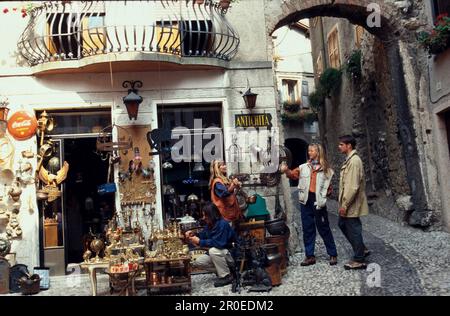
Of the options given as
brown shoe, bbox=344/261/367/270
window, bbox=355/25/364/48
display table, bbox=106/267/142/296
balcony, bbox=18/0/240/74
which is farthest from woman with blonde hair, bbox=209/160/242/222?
window, bbox=355/25/364/48

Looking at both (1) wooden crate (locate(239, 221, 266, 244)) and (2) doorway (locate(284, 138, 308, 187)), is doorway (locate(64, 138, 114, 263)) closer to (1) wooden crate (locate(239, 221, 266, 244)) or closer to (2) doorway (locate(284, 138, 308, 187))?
(1) wooden crate (locate(239, 221, 266, 244))

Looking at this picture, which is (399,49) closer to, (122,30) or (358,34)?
(358,34)

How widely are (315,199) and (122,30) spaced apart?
4.14 m

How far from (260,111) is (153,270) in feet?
11.0

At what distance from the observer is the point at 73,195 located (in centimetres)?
821

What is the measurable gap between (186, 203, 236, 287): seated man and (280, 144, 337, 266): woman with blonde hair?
127 cm

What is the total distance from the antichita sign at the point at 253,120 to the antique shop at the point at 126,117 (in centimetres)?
2

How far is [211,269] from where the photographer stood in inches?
243

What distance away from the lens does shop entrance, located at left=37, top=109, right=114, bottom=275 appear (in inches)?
297

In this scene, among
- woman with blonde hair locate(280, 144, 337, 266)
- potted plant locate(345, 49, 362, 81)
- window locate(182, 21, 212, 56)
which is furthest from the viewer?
potted plant locate(345, 49, 362, 81)

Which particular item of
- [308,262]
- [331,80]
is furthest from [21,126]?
[331,80]

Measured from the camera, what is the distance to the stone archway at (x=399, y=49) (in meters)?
8.55
